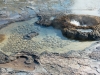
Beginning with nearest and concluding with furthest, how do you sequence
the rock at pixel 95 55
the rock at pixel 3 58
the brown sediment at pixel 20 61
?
1. the brown sediment at pixel 20 61
2. the rock at pixel 3 58
3. the rock at pixel 95 55

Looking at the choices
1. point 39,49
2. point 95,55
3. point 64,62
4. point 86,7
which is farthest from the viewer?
point 86,7

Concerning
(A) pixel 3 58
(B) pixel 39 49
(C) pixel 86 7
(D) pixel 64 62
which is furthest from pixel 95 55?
(C) pixel 86 7

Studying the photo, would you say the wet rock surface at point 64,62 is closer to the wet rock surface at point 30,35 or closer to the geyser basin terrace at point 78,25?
the geyser basin terrace at point 78,25

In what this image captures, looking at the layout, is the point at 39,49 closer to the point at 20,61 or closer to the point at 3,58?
the point at 20,61

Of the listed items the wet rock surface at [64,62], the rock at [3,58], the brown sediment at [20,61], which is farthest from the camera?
the rock at [3,58]

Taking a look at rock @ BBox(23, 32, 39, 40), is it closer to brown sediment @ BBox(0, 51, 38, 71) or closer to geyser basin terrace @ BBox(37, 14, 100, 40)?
geyser basin terrace @ BBox(37, 14, 100, 40)

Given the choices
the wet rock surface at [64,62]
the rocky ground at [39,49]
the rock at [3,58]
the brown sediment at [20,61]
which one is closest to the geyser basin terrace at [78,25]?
the rocky ground at [39,49]

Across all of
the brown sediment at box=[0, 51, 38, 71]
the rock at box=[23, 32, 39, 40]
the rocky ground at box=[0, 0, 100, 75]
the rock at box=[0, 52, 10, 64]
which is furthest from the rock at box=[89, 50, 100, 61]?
the rock at box=[0, 52, 10, 64]

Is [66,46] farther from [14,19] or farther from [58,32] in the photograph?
[14,19]
